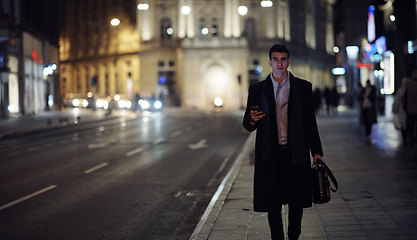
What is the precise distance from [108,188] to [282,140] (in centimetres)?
636

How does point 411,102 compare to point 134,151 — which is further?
point 134,151

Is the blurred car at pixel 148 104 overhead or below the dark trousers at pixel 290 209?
overhead

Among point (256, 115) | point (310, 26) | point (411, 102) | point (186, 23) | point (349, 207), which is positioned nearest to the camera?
point (256, 115)

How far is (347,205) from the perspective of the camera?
7879 mm

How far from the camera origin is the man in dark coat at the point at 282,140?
5070 millimetres

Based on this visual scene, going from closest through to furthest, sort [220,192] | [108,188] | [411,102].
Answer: [220,192], [108,188], [411,102]

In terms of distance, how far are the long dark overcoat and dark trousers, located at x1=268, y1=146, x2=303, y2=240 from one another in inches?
1.0

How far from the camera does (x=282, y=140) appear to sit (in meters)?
5.11

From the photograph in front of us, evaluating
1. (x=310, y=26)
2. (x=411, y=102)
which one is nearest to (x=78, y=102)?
(x=310, y=26)

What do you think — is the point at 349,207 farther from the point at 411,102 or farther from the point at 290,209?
the point at 411,102

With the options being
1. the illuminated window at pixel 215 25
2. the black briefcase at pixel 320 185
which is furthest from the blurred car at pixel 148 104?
the black briefcase at pixel 320 185

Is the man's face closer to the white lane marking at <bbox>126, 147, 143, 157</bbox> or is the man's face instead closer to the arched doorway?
the white lane marking at <bbox>126, 147, 143, 157</bbox>

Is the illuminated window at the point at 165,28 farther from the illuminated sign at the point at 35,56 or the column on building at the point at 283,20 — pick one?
the illuminated sign at the point at 35,56

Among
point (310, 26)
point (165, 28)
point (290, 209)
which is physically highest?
point (310, 26)
